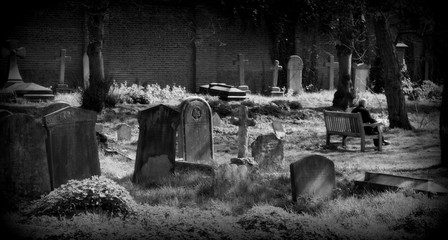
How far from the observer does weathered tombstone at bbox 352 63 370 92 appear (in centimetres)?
2773

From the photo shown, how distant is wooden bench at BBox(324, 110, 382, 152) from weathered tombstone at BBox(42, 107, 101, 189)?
662cm

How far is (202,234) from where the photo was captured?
630 centimetres

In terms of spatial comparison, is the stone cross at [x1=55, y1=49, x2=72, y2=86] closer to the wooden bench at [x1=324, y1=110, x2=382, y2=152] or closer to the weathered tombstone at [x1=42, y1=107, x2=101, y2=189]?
the wooden bench at [x1=324, y1=110, x2=382, y2=152]

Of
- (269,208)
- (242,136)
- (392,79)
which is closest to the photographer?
(269,208)

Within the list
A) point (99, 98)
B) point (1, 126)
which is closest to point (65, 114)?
point (1, 126)

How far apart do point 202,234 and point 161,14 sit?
22502 mm

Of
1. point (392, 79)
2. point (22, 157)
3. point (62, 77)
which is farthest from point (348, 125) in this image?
point (62, 77)

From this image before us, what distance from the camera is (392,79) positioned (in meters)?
17.4

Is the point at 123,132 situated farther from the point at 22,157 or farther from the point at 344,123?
the point at 22,157

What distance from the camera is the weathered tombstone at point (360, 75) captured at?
27.7 m

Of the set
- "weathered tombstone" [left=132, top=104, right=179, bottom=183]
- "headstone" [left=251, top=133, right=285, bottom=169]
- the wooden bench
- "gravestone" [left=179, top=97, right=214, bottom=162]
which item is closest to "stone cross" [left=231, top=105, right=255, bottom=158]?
"headstone" [left=251, top=133, right=285, bottom=169]

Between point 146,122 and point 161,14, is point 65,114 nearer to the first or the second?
point 146,122

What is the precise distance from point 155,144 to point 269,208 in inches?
150

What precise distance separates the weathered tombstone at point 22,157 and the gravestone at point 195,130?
3482 mm
